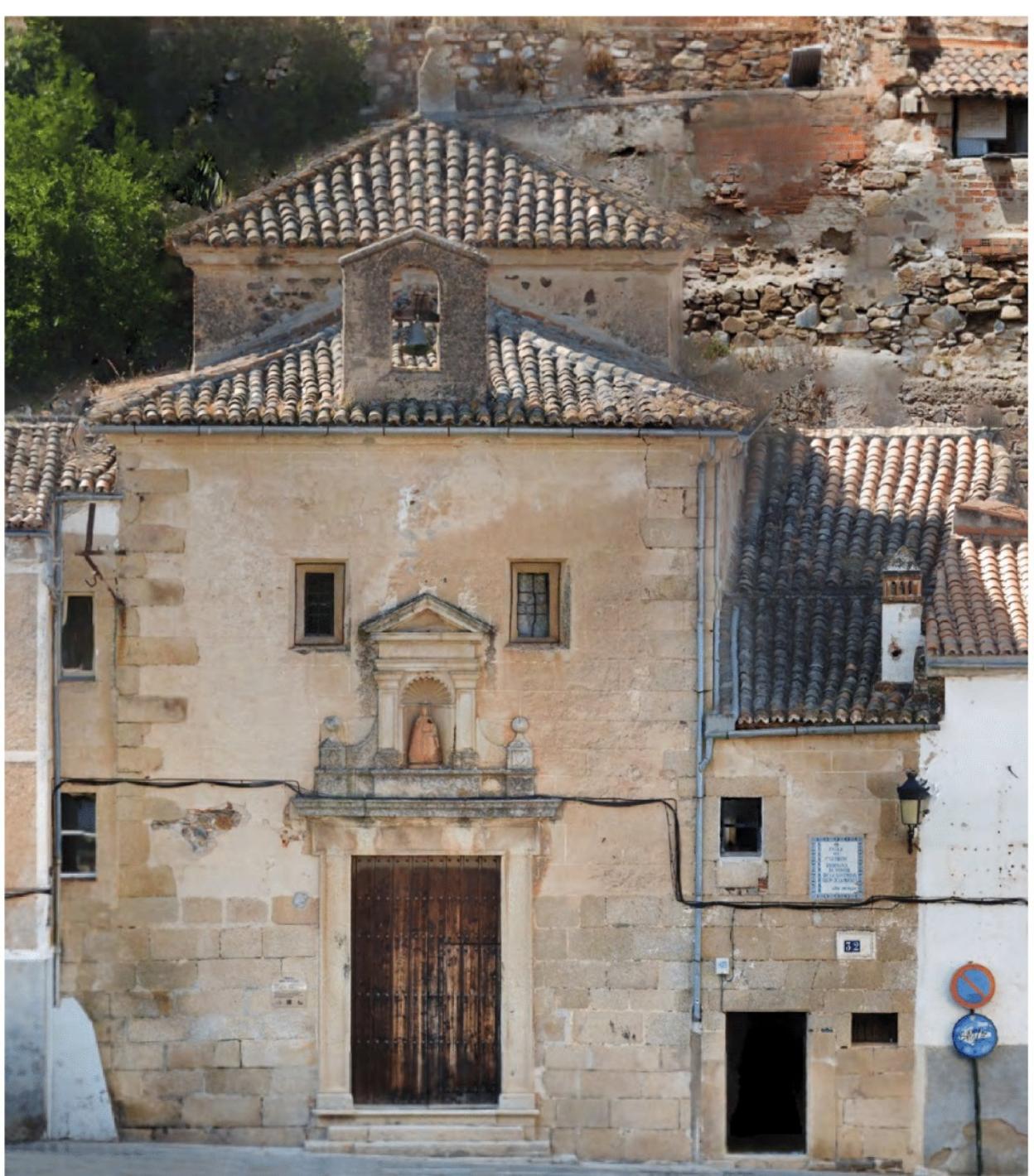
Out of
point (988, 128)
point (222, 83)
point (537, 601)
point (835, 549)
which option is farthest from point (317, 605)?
point (988, 128)

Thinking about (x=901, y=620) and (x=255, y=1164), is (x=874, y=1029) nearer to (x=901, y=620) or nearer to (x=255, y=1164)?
(x=901, y=620)

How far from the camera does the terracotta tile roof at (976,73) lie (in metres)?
26.3

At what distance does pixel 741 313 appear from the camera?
26734 millimetres

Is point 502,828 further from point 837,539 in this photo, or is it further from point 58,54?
point 58,54

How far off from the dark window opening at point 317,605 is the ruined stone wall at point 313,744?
0.52ft

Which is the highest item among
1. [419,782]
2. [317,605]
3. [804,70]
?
[804,70]

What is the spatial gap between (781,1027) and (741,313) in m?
10.4

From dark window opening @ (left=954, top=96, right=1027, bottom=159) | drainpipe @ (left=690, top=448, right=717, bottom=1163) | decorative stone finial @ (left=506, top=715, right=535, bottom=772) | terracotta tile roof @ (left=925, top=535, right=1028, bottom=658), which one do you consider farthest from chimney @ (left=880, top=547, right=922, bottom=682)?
dark window opening @ (left=954, top=96, right=1027, bottom=159)

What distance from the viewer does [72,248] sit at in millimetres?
23656

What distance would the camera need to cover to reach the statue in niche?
58.9 ft

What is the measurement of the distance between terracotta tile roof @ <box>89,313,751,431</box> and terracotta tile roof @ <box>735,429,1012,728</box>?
130 centimetres

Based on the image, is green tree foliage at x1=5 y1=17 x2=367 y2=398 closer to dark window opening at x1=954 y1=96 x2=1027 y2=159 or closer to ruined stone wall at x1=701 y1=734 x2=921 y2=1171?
dark window opening at x1=954 y1=96 x2=1027 y2=159

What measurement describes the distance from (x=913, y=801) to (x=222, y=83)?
1213 cm

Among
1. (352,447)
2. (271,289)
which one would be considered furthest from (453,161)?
(352,447)
